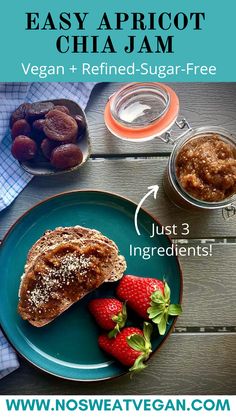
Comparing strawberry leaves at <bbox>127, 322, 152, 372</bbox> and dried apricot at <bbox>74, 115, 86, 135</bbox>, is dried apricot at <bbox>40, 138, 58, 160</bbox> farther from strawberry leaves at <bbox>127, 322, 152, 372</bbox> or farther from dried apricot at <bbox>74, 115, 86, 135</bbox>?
strawberry leaves at <bbox>127, 322, 152, 372</bbox>

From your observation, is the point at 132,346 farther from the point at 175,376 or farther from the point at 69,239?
the point at 69,239

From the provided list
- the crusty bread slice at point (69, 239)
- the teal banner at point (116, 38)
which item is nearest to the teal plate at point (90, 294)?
the crusty bread slice at point (69, 239)

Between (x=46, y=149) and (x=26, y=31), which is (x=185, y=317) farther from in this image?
(x=26, y=31)

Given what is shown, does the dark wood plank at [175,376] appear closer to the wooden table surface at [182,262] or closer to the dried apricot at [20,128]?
the wooden table surface at [182,262]

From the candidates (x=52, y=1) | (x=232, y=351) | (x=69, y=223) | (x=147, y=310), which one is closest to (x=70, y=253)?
(x=69, y=223)

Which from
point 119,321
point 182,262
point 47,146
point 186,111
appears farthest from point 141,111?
point 119,321

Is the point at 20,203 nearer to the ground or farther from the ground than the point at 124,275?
farther from the ground
